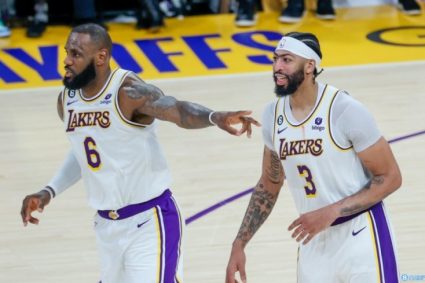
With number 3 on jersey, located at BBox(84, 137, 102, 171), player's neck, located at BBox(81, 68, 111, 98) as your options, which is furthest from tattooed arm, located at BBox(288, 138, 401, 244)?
player's neck, located at BBox(81, 68, 111, 98)

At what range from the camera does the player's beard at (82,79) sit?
6.25 metres

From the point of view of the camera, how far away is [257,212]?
6.13 meters

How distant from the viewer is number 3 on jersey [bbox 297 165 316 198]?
5812 millimetres

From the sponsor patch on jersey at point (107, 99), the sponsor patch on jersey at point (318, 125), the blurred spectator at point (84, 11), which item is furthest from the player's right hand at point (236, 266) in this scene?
the blurred spectator at point (84, 11)

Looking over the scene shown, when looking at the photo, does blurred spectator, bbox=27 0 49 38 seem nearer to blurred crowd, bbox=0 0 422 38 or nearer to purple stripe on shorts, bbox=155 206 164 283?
blurred crowd, bbox=0 0 422 38

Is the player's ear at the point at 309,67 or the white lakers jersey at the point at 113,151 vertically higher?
the player's ear at the point at 309,67

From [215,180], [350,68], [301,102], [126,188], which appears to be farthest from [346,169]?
[350,68]

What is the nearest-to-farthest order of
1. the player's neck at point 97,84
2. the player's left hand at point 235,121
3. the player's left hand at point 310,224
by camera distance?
the player's left hand at point 235,121 < the player's left hand at point 310,224 < the player's neck at point 97,84

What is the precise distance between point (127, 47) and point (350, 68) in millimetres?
2898

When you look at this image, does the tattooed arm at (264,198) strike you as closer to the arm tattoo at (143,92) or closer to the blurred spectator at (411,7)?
the arm tattoo at (143,92)

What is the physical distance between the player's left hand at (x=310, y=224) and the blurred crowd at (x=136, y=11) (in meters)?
8.74

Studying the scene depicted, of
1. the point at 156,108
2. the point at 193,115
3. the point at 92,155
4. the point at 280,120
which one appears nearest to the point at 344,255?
the point at 280,120

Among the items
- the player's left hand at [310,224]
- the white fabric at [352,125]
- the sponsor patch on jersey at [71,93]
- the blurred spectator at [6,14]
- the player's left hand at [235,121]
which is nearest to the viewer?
the player's left hand at [235,121]

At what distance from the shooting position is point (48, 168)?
10320 millimetres
